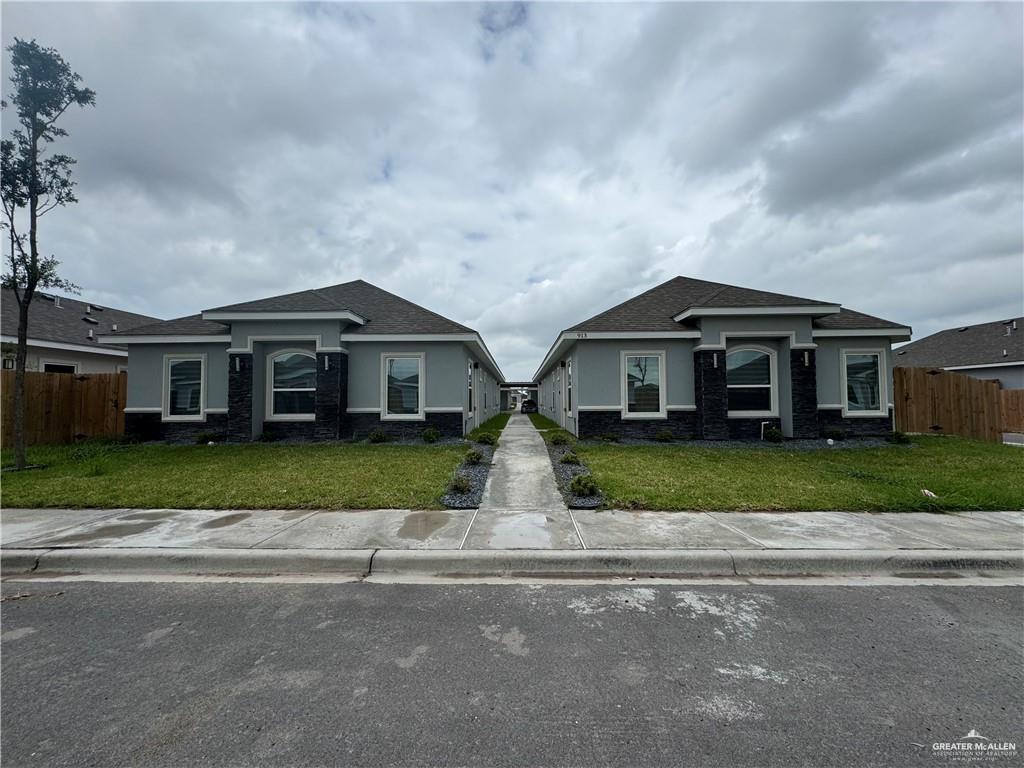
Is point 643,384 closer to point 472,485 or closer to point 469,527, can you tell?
point 472,485

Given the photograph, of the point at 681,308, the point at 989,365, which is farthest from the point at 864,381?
the point at 989,365

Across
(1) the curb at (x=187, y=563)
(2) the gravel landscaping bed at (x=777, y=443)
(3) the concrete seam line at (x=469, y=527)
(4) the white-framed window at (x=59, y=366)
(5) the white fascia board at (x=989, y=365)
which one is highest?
(5) the white fascia board at (x=989, y=365)

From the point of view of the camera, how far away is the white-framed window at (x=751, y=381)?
12.8 metres

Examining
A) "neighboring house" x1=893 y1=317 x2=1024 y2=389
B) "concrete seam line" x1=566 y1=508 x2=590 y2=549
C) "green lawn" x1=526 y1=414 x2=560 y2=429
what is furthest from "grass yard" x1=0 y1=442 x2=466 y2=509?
"neighboring house" x1=893 y1=317 x2=1024 y2=389

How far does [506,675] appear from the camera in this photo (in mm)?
2779

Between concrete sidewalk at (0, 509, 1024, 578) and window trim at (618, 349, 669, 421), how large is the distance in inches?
281

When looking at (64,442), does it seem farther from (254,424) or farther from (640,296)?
(640,296)

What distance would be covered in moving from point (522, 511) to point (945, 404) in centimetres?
1604

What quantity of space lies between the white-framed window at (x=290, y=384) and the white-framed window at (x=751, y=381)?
12419 mm

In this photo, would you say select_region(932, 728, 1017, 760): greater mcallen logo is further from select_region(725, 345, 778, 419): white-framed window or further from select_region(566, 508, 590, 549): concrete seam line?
select_region(725, 345, 778, 419): white-framed window

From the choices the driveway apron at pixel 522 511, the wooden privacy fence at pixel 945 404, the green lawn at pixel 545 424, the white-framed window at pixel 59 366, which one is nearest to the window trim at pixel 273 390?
the driveway apron at pixel 522 511

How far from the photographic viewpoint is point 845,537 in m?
5.05

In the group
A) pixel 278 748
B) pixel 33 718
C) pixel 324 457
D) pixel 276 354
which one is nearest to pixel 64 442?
pixel 276 354

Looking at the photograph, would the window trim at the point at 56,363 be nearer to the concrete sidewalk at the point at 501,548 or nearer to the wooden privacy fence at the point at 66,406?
the wooden privacy fence at the point at 66,406
